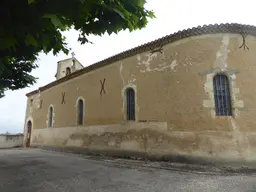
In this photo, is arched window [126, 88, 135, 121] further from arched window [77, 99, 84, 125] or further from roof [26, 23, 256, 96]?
arched window [77, 99, 84, 125]

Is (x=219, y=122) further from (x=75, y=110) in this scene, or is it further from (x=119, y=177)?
(x=75, y=110)

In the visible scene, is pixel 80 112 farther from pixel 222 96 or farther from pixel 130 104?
pixel 222 96

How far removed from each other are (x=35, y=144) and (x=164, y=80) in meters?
13.1

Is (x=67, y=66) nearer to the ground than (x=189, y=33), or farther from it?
farther from it

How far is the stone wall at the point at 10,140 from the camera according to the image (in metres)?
17.6

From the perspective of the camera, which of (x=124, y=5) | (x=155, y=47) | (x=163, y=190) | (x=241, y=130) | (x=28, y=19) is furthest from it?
(x=155, y=47)

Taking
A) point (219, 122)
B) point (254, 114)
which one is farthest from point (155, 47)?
point (254, 114)

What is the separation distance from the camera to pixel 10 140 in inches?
717

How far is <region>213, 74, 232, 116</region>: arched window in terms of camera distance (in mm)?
7547

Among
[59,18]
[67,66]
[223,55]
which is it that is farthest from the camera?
[67,66]

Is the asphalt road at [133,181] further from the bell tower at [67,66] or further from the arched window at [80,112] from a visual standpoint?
the bell tower at [67,66]

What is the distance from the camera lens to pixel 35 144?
16.3 metres

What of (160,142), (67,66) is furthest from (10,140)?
(160,142)

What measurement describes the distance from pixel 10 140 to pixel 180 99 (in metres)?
17.3
